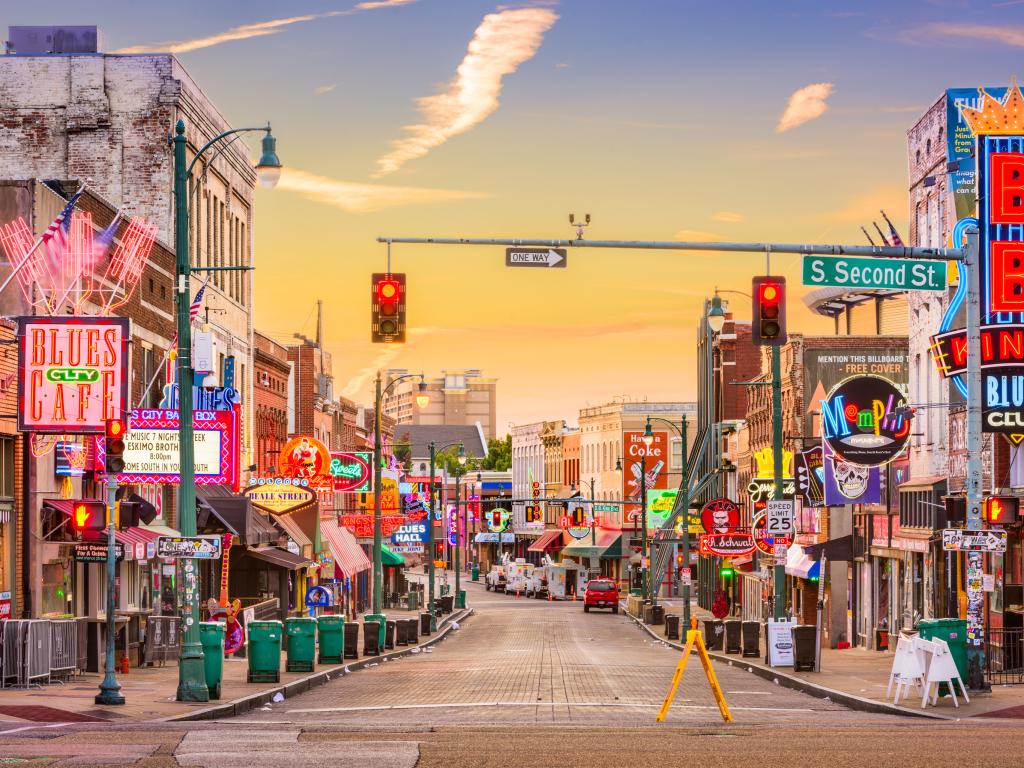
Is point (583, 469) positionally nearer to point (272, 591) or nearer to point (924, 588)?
point (272, 591)

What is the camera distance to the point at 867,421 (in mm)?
41656

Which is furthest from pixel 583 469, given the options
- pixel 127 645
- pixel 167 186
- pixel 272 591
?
pixel 127 645

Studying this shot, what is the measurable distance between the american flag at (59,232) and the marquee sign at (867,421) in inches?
772

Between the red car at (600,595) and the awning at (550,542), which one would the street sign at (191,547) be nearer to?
the red car at (600,595)

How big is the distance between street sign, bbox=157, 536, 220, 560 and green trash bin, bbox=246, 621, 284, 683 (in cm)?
480

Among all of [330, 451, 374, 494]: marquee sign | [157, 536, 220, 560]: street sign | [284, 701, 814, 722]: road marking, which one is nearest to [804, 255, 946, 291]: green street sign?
[284, 701, 814, 722]: road marking

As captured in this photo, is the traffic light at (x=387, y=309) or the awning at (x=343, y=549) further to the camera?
the awning at (x=343, y=549)

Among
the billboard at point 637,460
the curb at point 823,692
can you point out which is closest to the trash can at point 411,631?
the curb at point 823,692

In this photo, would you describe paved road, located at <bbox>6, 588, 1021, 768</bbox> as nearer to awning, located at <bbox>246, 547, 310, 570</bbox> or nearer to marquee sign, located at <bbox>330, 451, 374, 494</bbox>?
awning, located at <bbox>246, 547, 310, 570</bbox>

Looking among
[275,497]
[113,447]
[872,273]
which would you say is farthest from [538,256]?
[275,497]

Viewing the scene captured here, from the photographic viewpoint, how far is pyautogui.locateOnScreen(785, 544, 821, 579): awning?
5500 cm

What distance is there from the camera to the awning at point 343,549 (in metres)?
73.9

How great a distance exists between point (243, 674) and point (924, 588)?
19586 mm

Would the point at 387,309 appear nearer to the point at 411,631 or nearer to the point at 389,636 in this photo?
the point at 389,636
